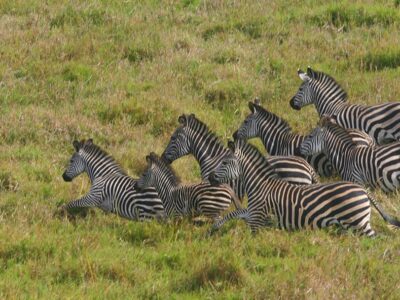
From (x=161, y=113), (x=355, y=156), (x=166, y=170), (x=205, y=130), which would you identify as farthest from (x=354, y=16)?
(x=166, y=170)

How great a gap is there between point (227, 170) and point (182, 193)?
0.76 meters

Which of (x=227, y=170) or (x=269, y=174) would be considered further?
(x=227, y=170)

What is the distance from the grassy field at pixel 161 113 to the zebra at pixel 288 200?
245mm

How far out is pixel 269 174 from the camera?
41.2 feet

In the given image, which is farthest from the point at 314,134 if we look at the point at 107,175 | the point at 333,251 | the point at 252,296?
the point at 252,296

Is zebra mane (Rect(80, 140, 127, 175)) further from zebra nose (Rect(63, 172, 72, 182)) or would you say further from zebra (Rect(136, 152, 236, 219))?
zebra (Rect(136, 152, 236, 219))

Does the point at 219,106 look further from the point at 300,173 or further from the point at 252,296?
the point at 252,296

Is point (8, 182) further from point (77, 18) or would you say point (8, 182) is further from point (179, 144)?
point (77, 18)

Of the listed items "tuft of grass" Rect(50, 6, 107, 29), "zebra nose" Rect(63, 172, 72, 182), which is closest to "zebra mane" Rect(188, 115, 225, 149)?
"zebra nose" Rect(63, 172, 72, 182)

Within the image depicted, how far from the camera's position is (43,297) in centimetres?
973

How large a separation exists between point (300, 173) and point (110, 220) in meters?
2.74

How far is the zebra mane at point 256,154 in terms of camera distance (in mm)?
12570

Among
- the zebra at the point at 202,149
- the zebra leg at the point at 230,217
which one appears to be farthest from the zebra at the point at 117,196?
the zebra leg at the point at 230,217

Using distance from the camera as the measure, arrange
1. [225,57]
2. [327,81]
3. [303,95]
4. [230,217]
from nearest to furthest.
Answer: [230,217]
[327,81]
[303,95]
[225,57]
